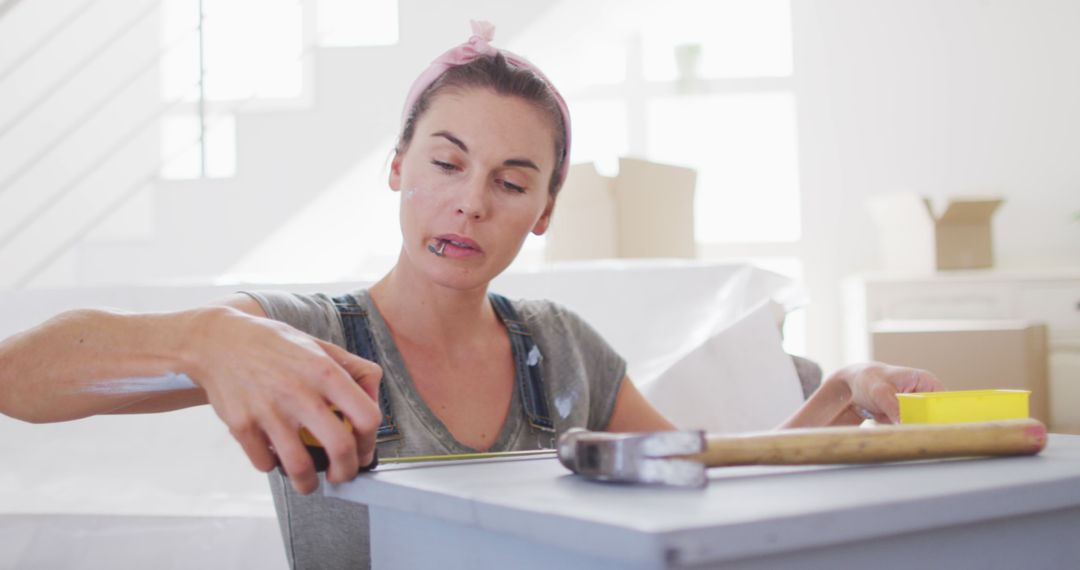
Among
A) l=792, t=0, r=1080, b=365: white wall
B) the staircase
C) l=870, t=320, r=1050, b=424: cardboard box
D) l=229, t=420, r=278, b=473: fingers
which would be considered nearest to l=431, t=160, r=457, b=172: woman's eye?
l=229, t=420, r=278, b=473: fingers

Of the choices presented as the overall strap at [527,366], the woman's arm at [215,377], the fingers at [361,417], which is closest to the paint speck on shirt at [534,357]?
the overall strap at [527,366]

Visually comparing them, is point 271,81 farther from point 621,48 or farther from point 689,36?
point 689,36

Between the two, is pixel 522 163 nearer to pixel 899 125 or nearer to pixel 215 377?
pixel 215 377

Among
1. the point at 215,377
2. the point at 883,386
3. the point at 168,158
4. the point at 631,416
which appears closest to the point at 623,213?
the point at 631,416

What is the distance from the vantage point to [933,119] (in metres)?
4.16

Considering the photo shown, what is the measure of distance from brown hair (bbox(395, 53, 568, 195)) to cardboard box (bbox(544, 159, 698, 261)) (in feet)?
4.73

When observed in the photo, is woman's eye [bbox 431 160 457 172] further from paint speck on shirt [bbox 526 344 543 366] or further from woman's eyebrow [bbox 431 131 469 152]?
paint speck on shirt [bbox 526 344 543 366]

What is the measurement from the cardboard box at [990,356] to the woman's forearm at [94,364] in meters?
2.78

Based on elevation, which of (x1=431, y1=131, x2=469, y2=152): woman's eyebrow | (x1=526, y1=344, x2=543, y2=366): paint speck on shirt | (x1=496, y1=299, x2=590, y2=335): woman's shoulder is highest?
(x1=431, y1=131, x2=469, y2=152): woman's eyebrow

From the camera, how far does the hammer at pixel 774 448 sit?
1.58ft

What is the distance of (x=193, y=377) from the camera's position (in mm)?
655

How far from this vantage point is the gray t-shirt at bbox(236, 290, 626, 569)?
970mm

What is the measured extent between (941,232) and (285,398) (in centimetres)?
342

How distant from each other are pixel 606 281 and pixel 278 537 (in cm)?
87
